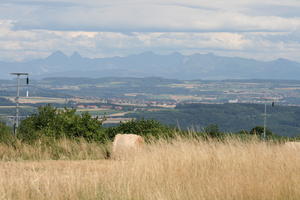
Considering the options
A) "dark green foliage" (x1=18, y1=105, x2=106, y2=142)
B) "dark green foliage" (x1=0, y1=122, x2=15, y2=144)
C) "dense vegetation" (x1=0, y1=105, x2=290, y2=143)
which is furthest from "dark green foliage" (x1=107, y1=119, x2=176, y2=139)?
"dark green foliage" (x1=0, y1=122, x2=15, y2=144)

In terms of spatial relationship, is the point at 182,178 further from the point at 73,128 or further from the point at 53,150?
the point at 73,128

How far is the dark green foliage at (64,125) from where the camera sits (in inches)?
813

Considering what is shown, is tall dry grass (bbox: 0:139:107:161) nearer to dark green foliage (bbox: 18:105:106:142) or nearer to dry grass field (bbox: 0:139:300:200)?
dark green foliage (bbox: 18:105:106:142)

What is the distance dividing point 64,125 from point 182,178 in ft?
37.8

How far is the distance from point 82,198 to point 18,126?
12785 mm

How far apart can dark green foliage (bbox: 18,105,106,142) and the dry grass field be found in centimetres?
711

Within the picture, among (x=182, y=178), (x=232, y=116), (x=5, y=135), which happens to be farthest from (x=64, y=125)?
(x=232, y=116)

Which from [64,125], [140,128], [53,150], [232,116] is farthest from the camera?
[232,116]

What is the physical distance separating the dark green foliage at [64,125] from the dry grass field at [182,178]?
7106 millimetres

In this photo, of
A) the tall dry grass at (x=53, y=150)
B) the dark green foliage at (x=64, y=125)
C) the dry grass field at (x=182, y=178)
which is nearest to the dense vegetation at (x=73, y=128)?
the dark green foliage at (x=64, y=125)

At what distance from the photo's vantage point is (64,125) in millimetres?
21328

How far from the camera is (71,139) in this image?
19.8 meters

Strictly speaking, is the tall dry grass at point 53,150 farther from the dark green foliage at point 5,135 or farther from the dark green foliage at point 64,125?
the dark green foliage at point 64,125

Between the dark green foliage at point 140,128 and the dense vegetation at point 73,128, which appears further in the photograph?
the dark green foliage at point 140,128
